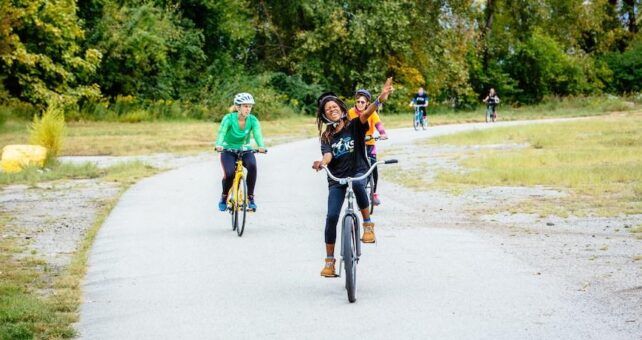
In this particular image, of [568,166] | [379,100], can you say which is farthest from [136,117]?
[379,100]

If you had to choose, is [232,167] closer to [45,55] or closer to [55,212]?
[55,212]

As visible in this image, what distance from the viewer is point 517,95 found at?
7031cm

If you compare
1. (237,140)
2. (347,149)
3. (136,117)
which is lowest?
(136,117)

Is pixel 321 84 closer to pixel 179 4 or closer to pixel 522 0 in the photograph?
pixel 179 4

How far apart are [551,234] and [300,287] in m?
4.74

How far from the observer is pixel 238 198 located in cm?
1375

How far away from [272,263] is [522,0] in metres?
62.8

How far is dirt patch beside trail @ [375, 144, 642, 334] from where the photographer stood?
9.72 meters

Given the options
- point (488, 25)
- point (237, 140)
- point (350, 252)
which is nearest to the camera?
point (350, 252)

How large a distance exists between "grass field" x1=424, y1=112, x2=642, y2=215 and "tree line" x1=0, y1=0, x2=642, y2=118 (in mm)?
6122

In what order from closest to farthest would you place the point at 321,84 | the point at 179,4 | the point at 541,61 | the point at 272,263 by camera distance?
the point at 272,263 < the point at 179,4 < the point at 321,84 < the point at 541,61

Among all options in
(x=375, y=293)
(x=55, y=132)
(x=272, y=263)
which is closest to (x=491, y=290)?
(x=375, y=293)

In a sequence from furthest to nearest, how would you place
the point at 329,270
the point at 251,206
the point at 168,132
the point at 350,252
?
the point at 168,132 < the point at 251,206 < the point at 329,270 < the point at 350,252

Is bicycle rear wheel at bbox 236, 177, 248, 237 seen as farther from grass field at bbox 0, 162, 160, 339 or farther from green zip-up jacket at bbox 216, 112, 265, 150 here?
grass field at bbox 0, 162, 160, 339
